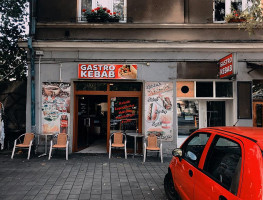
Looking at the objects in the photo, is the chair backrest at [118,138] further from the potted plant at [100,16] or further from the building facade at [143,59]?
the potted plant at [100,16]

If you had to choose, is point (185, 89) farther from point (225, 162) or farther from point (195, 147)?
point (225, 162)

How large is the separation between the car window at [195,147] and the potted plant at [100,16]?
18.9ft

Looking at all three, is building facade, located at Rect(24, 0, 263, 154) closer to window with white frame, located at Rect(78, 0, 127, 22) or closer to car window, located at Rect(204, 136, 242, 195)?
window with white frame, located at Rect(78, 0, 127, 22)

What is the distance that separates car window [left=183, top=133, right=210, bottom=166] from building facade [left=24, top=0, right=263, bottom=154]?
3986 mm

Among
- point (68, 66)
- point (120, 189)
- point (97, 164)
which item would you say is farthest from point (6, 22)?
point (120, 189)

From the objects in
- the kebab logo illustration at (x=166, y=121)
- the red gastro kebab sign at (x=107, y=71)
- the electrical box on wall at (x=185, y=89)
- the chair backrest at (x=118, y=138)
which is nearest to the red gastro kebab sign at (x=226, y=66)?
the electrical box on wall at (x=185, y=89)

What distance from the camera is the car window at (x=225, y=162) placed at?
91.5 inches

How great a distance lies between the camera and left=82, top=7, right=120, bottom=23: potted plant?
26.0ft

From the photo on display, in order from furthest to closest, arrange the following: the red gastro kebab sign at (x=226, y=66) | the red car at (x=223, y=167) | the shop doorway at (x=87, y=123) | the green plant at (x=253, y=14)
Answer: the shop doorway at (x=87, y=123) → the red gastro kebab sign at (x=226, y=66) → the green plant at (x=253, y=14) → the red car at (x=223, y=167)

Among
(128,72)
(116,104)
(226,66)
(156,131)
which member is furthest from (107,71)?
(226,66)

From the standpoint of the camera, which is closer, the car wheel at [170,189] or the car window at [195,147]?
the car window at [195,147]

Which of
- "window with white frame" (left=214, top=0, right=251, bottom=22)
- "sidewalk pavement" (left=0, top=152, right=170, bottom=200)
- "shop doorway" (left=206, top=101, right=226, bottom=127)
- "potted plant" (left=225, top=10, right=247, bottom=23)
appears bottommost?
"sidewalk pavement" (left=0, top=152, right=170, bottom=200)

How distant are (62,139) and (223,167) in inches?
240

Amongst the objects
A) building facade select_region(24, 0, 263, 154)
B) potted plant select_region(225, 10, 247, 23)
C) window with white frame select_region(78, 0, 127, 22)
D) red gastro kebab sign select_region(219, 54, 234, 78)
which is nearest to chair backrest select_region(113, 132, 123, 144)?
building facade select_region(24, 0, 263, 154)
